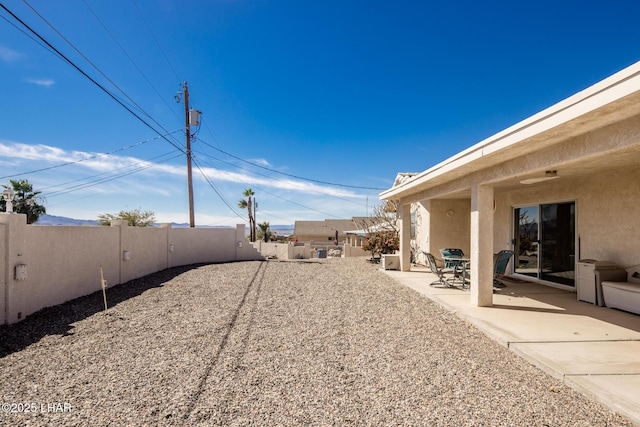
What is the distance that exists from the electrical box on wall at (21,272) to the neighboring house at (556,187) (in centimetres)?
797

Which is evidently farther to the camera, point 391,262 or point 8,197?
point 391,262

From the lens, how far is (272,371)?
3621 mm

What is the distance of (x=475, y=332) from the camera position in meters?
5.03

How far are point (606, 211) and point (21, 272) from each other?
11.4 m

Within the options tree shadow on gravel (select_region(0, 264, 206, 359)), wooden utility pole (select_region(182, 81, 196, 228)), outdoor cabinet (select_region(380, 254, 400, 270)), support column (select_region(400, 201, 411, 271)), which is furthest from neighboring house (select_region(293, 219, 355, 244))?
tree shadow on gravel (select_region(0, 264, 206, 359))

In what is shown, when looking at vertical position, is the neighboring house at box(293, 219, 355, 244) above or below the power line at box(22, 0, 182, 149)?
below

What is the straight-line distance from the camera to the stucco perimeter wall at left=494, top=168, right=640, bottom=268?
20.3 ft

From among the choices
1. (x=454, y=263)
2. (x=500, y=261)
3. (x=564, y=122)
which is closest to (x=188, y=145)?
(x=454, y=263)

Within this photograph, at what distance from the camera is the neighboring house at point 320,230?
48.3 metres

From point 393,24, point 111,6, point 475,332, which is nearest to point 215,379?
point 475,332

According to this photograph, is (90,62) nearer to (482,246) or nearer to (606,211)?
(482,246)

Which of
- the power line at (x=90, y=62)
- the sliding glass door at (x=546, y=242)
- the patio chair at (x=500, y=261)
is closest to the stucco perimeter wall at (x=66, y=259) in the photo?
the power line at (x=90, y=62)

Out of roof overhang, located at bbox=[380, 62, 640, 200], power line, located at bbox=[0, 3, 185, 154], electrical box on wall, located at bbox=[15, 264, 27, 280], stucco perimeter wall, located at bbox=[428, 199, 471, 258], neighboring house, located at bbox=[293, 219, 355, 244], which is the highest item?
power line, located at bbox=[0, 3, 185, 154]

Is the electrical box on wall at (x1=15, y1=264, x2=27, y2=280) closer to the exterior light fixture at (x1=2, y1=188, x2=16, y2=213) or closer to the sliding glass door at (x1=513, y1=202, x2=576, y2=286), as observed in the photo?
the exterior light fixture at (x1=2, y1=188, x2=16, y2=213)
